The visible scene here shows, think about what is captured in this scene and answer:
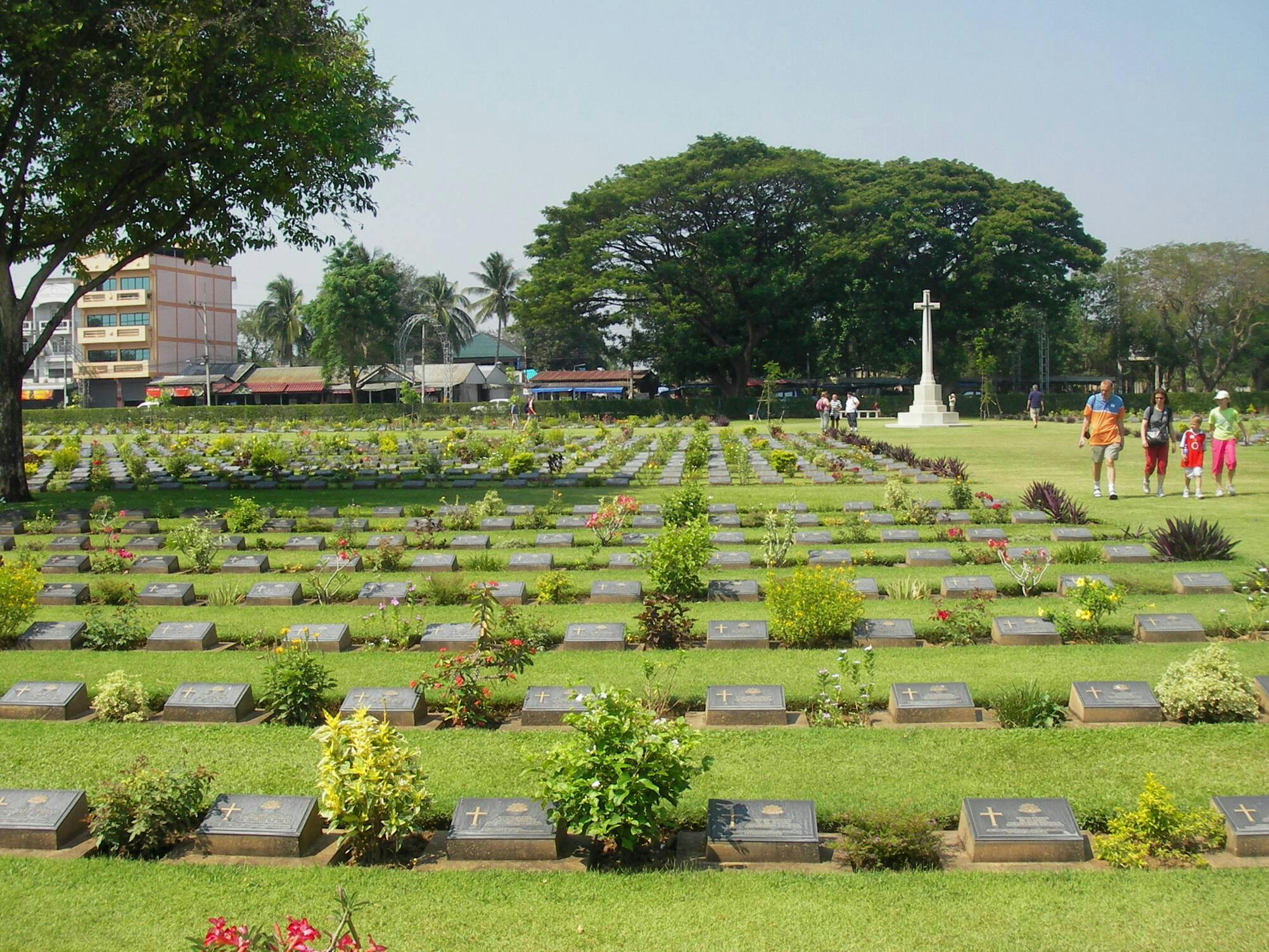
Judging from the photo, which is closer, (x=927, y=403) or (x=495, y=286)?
(x=927, y=403)

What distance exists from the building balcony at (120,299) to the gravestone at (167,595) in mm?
67760

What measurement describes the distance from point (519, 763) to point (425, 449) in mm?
22302

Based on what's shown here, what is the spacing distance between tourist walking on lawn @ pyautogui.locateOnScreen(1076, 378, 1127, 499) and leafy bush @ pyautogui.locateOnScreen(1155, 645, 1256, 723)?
9.45 meters

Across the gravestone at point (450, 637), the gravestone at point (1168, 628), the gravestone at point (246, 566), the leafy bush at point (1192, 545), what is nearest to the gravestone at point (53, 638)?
the gravestone at point (450, 637)

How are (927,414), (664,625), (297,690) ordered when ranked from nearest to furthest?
A: (297,690) < (664,625) < (927,414)

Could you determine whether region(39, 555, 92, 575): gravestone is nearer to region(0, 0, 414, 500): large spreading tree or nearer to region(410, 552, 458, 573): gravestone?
region(410, 552, 458, 573): gravestone

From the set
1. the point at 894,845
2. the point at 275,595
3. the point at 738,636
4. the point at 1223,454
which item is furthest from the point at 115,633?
the point at 1223,454

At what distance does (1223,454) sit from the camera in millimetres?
16625

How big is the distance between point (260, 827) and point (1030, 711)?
4.76 meters

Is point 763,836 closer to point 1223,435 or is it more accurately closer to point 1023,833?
point 1023,833

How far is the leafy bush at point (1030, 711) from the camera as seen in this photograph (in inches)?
265

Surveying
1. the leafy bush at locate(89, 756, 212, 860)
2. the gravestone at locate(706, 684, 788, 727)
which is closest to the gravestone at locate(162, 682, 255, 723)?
the leafy bush at locate(89, 756, 212, 860)

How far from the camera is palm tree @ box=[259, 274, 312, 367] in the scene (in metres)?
75.8

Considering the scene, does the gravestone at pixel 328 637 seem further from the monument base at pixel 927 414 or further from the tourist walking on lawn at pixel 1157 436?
the monument base at pixel 927 414
